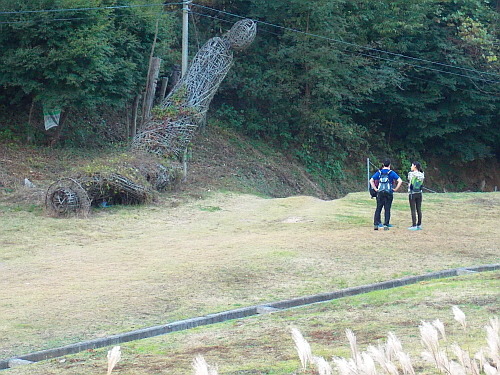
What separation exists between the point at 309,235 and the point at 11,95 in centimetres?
1391

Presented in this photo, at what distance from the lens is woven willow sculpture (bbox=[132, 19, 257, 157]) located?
2327 centimetres

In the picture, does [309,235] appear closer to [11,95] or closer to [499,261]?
[499,261]

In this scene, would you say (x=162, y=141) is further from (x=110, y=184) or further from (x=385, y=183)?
(x=385, y=183)

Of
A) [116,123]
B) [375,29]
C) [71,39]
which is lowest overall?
[116,123]

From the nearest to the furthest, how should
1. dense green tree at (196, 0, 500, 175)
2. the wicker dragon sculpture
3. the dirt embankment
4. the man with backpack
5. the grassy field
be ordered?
the grassy field
the man with backpack
the wicker dragon sculpture
the dirt embankment
dense green tree at (196, 0, 500, 175)

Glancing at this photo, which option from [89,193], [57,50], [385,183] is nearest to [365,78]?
[57,50]

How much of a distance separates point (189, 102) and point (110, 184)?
20.0ft

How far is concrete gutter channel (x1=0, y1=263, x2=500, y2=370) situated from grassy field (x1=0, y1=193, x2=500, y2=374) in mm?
283

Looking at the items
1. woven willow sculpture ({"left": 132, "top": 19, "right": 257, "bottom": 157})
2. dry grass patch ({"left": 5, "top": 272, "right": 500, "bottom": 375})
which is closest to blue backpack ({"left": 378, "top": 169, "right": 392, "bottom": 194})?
dry grass patch ({"left": 5, "top": 272, "right": 500, "bottom": 375})

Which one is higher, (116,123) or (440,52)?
(440,52)

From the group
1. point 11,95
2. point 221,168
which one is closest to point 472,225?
point 221,168

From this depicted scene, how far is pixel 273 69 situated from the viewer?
108 ft

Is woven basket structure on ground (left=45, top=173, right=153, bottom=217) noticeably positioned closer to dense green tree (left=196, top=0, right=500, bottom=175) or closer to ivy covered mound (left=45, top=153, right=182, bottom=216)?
ivy covered mound (left=45, top=153, right=182, bottom=216)

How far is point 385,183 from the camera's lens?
16438 mm
